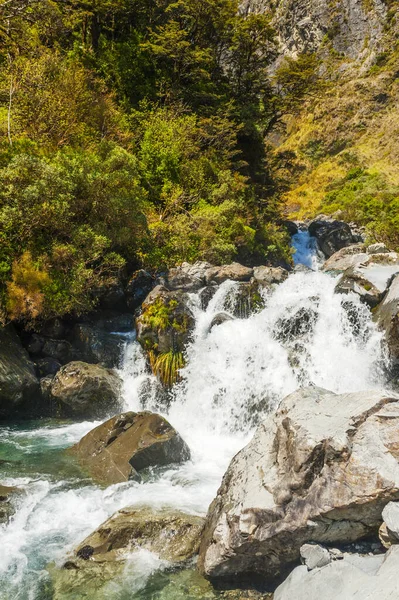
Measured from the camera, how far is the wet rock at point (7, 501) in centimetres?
784

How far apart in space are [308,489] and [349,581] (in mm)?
1219

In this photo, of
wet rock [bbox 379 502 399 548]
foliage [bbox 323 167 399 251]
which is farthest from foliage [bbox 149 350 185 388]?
foliage [bbox 323 167 399 251]

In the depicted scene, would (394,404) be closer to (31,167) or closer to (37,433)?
(37,433)

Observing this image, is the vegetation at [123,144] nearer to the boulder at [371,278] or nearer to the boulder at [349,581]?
the boulder at [371,278]

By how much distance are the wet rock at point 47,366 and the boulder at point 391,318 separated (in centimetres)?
1133

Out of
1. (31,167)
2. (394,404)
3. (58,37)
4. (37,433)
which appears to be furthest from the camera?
(58,37)

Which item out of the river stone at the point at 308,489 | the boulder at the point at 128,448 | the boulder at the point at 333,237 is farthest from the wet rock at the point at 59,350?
the boulder at the point at 333,237

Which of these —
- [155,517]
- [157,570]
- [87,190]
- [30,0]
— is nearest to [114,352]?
[87,190]

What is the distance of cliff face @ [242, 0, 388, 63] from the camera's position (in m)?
71.6

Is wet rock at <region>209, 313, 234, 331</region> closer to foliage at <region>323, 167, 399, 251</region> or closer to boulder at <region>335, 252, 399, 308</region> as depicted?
boulder at <region>335, 252, 399, 308</region>

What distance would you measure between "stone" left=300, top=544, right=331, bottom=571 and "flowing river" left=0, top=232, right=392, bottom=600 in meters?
1.74

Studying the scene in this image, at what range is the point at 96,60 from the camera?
27.3m

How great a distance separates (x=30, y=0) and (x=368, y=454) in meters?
19.6

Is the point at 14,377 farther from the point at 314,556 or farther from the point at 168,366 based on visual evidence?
the point at 314,556
